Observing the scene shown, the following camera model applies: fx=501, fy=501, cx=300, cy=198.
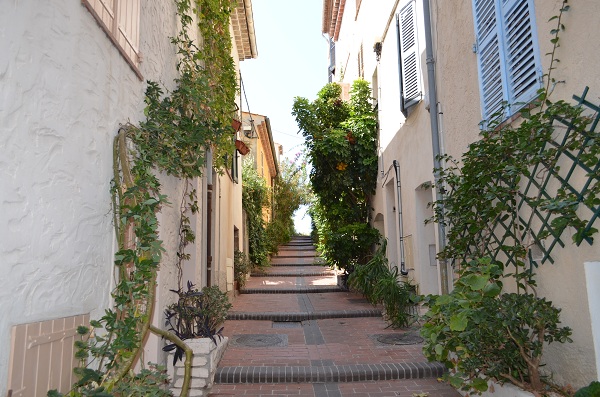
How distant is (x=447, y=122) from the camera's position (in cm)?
632

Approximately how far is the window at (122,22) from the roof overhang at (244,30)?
6454 mm

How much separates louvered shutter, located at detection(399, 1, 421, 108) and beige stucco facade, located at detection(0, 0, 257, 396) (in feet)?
14.7

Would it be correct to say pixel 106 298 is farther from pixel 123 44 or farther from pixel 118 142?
pixel 123 44

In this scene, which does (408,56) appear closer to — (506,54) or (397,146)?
(397,146)

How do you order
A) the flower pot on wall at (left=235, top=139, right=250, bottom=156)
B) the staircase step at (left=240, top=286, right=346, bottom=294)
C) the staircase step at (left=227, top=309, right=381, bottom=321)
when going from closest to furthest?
the staircase step at (left=227, top=309, right=381, bottom=321) → the flower pot on wall at (left=235, top=139, right=250, bottom=156) → the staircase step at (left=240, top=286, right=346, bottom=294)

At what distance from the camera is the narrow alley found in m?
5.21

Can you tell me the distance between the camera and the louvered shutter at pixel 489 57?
185 inches

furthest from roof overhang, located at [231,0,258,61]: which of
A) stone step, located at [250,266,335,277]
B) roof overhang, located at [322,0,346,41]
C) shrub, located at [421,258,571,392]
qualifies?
shrub, located at [421,258,571,392]

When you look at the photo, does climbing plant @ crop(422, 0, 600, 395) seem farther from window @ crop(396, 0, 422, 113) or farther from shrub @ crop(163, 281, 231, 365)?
window @ crop(396, 0, 422, 113)

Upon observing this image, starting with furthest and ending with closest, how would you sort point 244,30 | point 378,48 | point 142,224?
point 244,30
point 378,48
point 142,224

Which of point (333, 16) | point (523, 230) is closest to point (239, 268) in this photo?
point (523, 230)

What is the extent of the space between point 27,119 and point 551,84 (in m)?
3.58

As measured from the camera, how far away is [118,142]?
3.76 meters

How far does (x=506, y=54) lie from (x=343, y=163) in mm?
→ 7240
